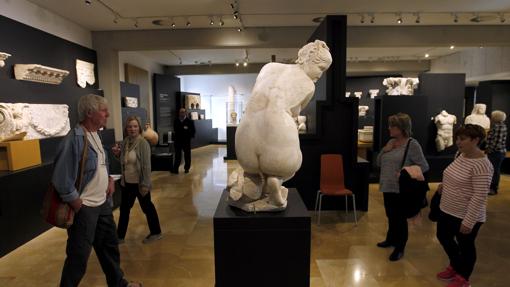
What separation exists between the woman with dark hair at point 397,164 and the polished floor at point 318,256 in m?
0.32

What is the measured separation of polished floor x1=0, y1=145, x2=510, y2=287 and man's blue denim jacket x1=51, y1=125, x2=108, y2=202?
1287 mm

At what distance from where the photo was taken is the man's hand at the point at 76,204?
1922 mm

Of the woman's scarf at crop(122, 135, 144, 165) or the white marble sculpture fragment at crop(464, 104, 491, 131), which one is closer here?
the woman's scarf at crop(122, 135, 144, 165)

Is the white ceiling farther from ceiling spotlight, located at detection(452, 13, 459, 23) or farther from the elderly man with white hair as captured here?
the elderly man with white hair

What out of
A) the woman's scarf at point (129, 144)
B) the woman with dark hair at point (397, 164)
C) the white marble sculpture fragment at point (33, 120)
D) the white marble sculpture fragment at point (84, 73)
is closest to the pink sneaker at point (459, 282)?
the woman with dark hair at point (397, 164)

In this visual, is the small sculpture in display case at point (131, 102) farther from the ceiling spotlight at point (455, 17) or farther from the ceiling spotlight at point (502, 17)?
the ceiling spotlight at point (502, 17)

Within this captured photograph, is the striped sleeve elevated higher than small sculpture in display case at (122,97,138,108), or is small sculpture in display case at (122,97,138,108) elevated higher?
small sculpture in display case at (122,97,138,108)

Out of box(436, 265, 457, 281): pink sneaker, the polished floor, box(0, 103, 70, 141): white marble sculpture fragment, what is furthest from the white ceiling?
box(436, 265, 457, 281): pink sneaker

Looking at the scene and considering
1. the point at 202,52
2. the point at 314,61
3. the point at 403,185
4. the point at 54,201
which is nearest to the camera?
the point at 54,201

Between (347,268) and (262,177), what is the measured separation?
60.4 inches

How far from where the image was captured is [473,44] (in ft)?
21.2

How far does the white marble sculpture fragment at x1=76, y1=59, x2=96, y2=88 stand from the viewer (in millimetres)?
5625

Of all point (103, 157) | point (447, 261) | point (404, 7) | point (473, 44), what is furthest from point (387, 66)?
point (103, 157)

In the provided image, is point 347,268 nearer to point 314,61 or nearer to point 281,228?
point 281,228
